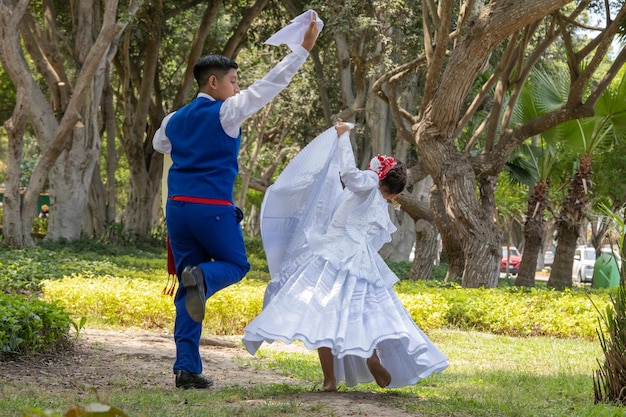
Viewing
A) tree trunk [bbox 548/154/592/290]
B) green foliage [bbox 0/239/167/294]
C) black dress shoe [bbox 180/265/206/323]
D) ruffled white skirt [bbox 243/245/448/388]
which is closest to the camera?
black dress shoe [bbox 180/265/206/323]

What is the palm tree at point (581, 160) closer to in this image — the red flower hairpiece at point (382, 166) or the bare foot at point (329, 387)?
the red flower hairpiece at point (382, 166)

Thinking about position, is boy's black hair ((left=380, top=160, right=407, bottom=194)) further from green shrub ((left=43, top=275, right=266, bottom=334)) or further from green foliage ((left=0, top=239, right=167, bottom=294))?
green foliage ((left=0, top=239, right=167, bottom=294))

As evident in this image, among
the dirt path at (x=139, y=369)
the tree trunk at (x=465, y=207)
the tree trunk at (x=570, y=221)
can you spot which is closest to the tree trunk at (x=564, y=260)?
the tree trunk at (x=570, y=221)

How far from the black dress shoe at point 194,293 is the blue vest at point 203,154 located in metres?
0.50

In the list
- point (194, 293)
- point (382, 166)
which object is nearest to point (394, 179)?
point (382, 166)

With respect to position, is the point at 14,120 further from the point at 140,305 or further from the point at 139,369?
the point at 139,369

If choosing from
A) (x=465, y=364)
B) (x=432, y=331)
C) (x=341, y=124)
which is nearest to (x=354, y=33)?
(x=432, y=331)

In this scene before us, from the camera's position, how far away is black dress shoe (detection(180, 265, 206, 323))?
5055 millimetres

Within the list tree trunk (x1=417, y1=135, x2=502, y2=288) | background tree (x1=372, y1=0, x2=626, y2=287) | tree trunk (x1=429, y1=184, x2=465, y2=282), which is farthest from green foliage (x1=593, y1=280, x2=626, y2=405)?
tree trunk (x1=429, y1=184, x2=465, y2=282)

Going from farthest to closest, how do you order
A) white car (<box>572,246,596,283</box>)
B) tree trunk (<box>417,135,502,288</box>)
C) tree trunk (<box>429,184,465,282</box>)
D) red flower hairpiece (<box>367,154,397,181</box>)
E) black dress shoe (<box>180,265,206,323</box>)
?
white car (<box>572,246,596,283</box>)
tree trunk (<box>429,184,465,282</box>)
tree trunk (<box>417,135,502,288</box>)
red flower hairpiece (<box>367,154,397,181</box>)
black dress shoe (<box>180,265,206,323</box>)

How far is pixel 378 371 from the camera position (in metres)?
5.48

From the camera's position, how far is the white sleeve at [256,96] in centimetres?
512

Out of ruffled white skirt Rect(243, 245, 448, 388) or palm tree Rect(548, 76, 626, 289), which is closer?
ruffled white skirt Rect(243, 245, 448, 388)

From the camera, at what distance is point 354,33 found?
16.5m
